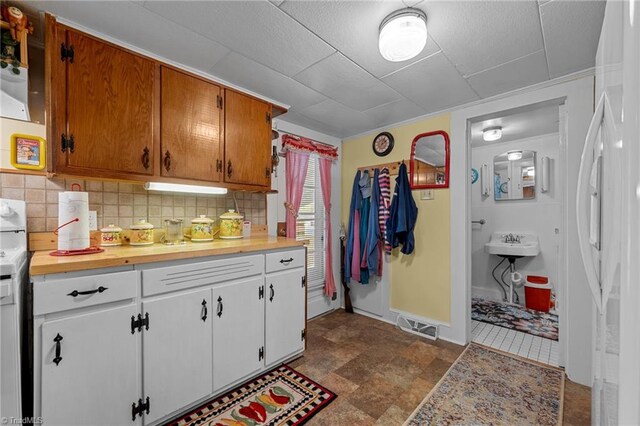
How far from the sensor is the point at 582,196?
3.34 ft

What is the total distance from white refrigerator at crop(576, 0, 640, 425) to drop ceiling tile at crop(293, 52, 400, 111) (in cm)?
129

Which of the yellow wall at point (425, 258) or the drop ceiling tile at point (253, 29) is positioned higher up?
the drop ceiling tile at point (253, 29)

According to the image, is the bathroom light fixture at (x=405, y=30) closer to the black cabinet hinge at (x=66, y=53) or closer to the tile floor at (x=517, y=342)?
the black cabinet hinge at (x=66, y=53)

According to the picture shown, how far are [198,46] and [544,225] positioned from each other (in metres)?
4.23

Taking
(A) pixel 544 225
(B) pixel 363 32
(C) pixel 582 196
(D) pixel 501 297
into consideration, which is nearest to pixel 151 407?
(C) pixel 582 196

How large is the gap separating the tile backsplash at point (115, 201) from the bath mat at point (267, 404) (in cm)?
127

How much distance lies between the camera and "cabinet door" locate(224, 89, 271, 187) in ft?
6.72

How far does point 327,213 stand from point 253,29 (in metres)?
2.11

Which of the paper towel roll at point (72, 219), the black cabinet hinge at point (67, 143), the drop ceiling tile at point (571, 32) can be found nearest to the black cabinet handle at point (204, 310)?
the paper towel roll at point (72, 219)

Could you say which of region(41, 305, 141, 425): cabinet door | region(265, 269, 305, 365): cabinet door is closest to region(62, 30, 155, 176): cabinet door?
region(41, 305, 141, 425): cabinet door

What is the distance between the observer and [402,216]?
8.80 feet

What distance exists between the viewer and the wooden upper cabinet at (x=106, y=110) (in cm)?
142

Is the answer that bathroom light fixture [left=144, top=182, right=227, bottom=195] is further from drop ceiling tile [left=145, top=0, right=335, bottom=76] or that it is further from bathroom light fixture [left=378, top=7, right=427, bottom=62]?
bathroom light fixture [left=378, top=7, right=427, bottom=62]

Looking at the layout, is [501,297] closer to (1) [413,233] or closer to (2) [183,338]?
(1) [413,233]
